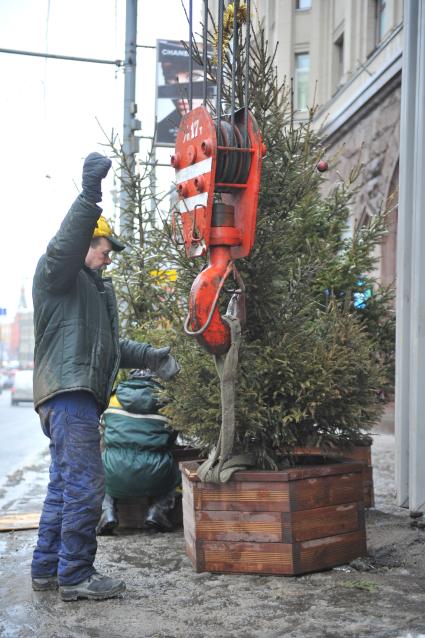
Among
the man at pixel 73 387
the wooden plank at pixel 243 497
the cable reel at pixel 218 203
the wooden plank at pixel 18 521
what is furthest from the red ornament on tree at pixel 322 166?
the wooden plank at pixel 18 521

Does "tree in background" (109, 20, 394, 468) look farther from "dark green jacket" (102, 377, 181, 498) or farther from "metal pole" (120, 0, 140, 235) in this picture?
"metal pole" (120, 0, 140, 235)

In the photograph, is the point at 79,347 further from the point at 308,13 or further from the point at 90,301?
the point at 308,13

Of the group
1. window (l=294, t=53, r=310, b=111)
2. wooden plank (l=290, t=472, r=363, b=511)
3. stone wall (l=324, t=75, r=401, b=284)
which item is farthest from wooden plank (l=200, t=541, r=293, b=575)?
window (l=294, t=53, r=310, b=111)

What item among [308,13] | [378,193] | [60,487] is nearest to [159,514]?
[60,487]

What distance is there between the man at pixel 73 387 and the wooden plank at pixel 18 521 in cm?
160

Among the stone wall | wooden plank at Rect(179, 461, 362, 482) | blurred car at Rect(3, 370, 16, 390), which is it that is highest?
the stone wall

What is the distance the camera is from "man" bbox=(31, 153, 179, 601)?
3.98 m

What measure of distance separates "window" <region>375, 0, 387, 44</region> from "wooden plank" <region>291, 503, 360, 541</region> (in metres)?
13.3

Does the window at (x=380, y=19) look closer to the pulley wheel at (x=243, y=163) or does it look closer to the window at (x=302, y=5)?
the window at (x=302, y=5)

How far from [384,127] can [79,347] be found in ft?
37.2

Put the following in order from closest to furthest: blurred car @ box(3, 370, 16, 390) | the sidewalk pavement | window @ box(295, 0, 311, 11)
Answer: the sidewalk pavement → window @ box(295, 0, 311, 11) → blurred car @ box(3, 370, 16, 390)

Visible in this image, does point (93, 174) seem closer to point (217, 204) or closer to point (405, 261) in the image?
point (217, 204)

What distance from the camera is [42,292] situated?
421 centimetres

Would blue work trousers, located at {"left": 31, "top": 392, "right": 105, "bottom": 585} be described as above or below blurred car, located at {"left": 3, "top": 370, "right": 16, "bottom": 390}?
above
